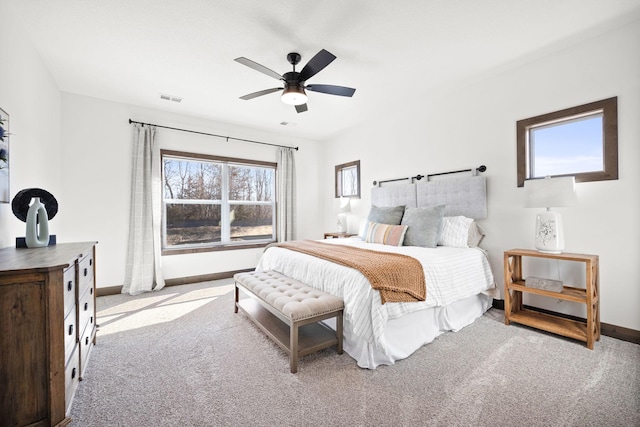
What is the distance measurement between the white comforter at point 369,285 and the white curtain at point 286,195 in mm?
1910

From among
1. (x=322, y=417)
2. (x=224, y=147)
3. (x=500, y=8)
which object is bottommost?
(x=322, y=417)

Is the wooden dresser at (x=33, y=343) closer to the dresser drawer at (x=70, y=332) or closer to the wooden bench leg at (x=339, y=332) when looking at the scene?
the dresser drawer at (x=70, y=332)

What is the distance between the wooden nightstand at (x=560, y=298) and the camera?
7.43ft

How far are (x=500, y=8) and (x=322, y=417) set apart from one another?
3163mm

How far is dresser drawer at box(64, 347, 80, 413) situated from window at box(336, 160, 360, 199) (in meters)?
4.35

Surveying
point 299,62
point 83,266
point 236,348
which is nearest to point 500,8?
point 299,62

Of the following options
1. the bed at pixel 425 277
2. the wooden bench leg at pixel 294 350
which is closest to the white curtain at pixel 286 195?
the bed at pixel 425 277

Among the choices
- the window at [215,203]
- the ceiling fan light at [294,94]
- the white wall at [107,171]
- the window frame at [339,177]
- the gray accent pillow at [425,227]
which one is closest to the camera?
the ceiling fan light at [294,94]

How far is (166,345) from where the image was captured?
241cm

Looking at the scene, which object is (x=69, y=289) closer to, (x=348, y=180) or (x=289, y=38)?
(x=289, y=38)

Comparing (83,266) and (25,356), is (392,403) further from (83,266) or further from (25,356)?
(83,266)

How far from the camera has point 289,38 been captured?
251cm

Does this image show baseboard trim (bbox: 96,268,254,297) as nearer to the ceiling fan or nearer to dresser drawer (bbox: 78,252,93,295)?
dresser drawer (bbox: 78,252,93,295)

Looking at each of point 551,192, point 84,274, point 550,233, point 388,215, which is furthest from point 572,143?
point 84,274
